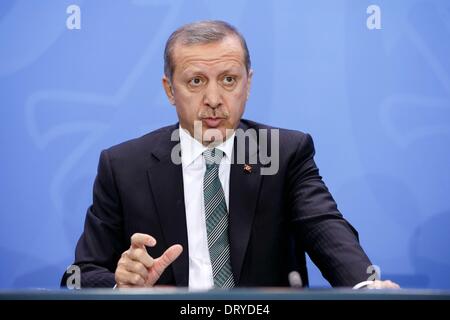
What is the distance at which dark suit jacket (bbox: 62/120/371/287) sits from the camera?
72.7 inches

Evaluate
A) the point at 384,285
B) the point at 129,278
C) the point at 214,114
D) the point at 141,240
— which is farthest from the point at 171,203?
the point at 384,285

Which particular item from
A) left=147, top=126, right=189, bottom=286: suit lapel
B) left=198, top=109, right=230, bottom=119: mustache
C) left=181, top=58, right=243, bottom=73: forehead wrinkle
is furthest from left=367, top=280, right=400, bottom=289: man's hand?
left=181, top=58, right=243, bottom=73: forehead wrinkle

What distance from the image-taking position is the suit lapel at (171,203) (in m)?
1.85

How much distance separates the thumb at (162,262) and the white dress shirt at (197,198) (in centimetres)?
42

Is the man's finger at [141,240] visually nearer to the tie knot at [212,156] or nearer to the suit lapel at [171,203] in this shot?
the suit lapel at [171,203]

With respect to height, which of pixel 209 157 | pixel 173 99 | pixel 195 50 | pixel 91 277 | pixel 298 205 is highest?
pixel 195 50

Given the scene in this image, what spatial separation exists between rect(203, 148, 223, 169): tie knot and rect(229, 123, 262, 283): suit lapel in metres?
0.05

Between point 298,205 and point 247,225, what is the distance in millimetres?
181

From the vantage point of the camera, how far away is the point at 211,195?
1.88m

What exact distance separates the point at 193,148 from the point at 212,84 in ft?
0.73
